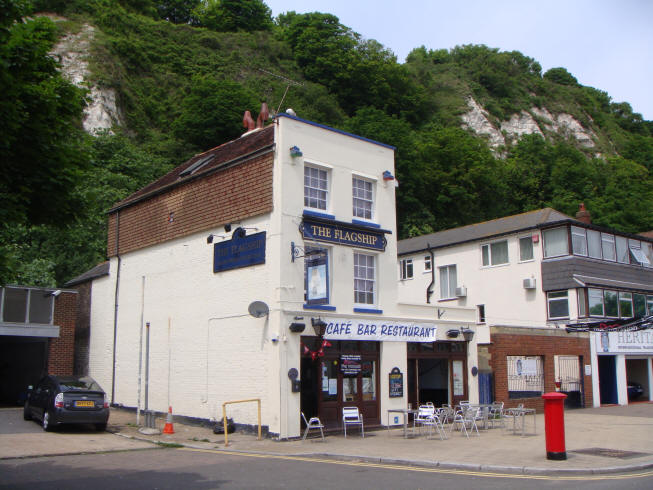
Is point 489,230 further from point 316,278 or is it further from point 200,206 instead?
point 316,278

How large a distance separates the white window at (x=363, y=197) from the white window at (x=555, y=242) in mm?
13820

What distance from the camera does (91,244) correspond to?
34344 millimetres

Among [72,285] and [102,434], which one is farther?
[72,285]

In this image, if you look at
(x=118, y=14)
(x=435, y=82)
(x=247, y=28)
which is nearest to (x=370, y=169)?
(x=118, y=14)

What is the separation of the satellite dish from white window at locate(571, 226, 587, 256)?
60.2ft

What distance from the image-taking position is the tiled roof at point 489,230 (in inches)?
1204

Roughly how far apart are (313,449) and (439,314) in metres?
7.89

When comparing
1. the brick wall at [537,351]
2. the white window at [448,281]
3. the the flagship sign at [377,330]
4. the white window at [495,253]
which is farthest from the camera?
the white window at [448,281]

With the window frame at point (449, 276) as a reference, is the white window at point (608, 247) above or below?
above

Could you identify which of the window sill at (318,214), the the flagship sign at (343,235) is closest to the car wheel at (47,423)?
the the flagship sign at (343,235)

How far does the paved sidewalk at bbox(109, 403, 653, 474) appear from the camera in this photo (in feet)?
37.3

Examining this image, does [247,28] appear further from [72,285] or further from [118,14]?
[72,285]

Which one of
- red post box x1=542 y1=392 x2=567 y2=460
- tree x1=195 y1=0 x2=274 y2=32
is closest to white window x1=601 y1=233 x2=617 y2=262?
red post box x1=542 y1=392 x2=567 y2=460

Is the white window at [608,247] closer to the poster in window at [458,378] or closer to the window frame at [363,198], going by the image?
the poster in window at [458,378]
